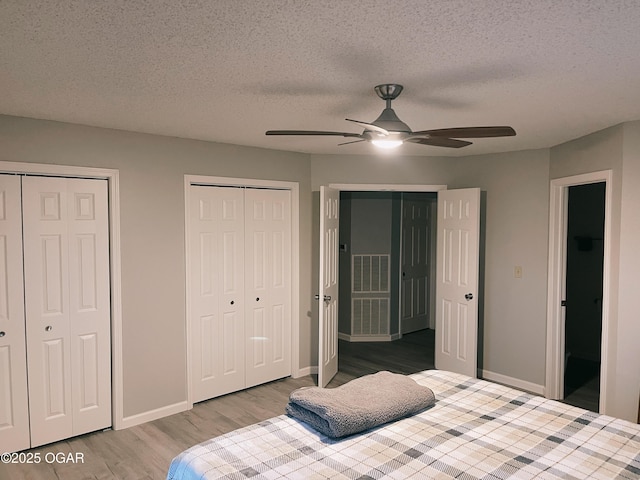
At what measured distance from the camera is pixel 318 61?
2070 millimetres

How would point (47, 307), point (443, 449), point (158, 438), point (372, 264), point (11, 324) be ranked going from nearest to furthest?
point (443, 449) → point (11, 324) → point (47, 307) → point (158, 438) → point (372, 264)

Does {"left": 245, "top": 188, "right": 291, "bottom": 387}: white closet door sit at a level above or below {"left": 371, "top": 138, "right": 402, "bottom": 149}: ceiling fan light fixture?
below

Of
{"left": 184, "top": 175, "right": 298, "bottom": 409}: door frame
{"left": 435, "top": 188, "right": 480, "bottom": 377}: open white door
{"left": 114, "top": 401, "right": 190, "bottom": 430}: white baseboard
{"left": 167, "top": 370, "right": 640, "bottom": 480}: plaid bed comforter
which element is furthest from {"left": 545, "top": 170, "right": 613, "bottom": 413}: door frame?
{"left": 114, "top": 401, "right": 190, "bottom": 430}: white baseboard

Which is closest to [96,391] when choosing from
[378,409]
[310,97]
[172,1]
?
[378,409]

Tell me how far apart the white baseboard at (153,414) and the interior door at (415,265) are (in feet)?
11.5

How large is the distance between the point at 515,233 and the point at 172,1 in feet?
13.2

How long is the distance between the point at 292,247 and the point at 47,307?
226 cm

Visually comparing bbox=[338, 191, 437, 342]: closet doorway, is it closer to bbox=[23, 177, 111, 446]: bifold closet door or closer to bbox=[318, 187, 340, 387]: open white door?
bbox=[318, 187, 340, 387]: open white door

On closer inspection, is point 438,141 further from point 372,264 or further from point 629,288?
point 372,264

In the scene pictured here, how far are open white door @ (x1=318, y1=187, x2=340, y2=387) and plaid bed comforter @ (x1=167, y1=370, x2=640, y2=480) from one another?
2119mm

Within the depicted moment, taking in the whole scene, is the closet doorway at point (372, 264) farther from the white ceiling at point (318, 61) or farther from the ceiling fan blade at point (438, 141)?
the ceiling fan blade at point (438, 141)

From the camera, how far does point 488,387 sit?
9.26 feet

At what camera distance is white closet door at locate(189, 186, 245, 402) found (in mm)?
4176

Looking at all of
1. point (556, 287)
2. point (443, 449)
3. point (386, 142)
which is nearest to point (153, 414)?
point (443, 449)
